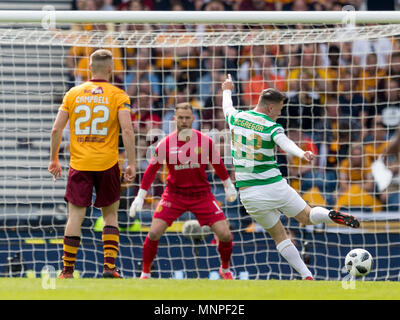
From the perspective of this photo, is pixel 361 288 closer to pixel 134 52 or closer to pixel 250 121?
pixel 250 121

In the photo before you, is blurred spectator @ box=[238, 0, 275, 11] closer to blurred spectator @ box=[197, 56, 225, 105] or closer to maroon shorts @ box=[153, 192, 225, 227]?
blurred spectator @ box=[197, 56, 225, 105]

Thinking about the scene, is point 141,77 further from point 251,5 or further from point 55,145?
point 55,145

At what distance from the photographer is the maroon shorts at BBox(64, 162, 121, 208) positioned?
7.22 m

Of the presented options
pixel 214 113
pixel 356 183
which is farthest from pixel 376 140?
pixel 214 113

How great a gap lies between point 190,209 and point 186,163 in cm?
50

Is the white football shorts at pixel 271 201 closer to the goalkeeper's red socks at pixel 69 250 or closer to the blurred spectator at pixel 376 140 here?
the goalkeeper's red socks at pixel 69 250

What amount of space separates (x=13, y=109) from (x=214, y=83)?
3.26 meters

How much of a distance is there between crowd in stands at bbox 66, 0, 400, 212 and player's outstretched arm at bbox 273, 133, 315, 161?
3.17 m

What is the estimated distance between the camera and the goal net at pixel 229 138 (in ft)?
32.4

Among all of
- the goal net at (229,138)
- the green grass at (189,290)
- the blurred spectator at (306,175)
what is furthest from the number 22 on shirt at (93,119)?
the blurred spectator at (306,175)

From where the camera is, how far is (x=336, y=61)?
11.4m

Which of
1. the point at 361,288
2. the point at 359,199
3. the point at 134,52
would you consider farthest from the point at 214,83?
the point at 361,288

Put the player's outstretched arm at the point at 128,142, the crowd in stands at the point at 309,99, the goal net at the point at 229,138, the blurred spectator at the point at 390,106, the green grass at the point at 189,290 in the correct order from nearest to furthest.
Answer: the green grass at the point at 189,290, the player's outstretched arm at the point at 128,142, the goal net at the point at 229,138, the crowd in stands at the point at 309,99, the blurred spectator at the point at 390,106

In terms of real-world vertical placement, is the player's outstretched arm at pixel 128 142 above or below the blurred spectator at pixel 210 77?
below
